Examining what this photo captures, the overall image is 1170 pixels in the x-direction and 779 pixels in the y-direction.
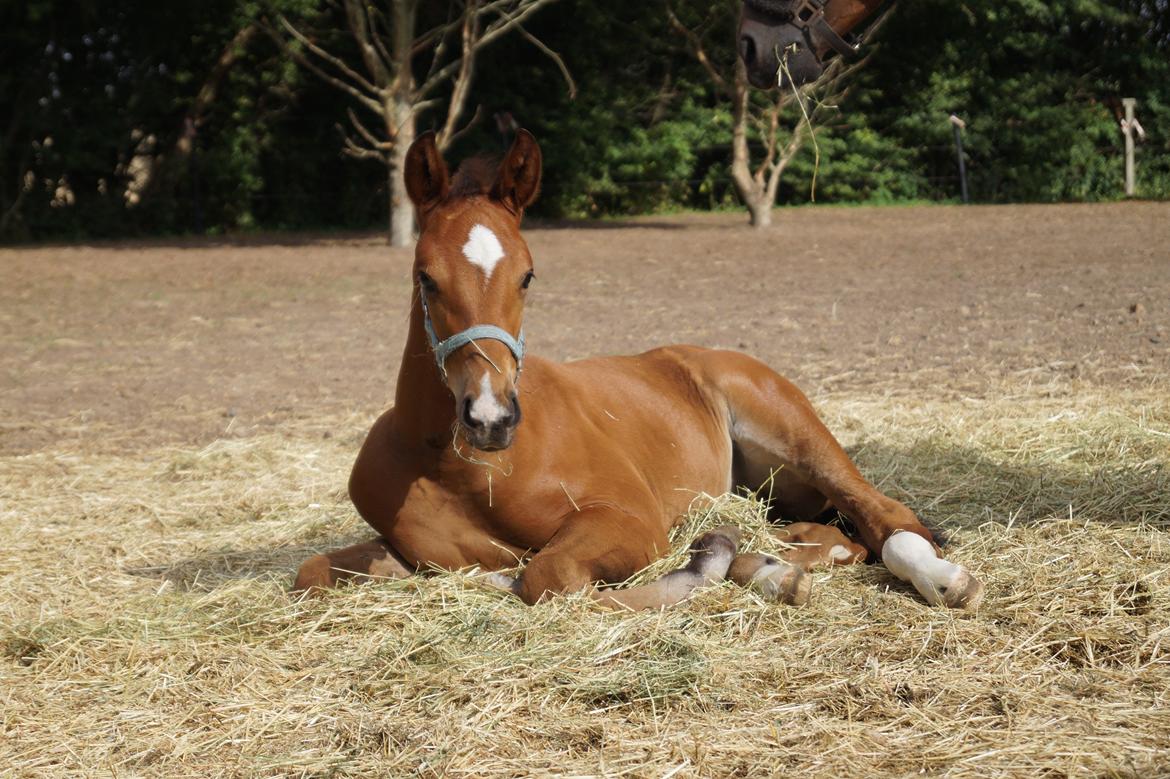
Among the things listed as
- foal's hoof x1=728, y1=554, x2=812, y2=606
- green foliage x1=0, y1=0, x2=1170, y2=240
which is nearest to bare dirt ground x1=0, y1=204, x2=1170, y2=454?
foal's hoof x1=728, y1=554, x2=812, y2=606

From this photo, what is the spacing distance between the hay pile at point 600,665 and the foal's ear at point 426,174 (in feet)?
3.97

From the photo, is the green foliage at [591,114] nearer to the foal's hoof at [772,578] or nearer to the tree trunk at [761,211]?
the tree trunk at [761,211]

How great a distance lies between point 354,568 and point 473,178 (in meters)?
1.34

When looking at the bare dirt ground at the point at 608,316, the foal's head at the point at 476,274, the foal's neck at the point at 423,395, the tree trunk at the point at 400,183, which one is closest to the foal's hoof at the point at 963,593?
the foal's head at the point at 476,274

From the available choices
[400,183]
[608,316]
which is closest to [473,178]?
[608,316]

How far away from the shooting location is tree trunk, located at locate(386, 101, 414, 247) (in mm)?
16797

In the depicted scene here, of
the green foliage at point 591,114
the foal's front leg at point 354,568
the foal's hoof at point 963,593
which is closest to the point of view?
the foal's hoof at point 963,593

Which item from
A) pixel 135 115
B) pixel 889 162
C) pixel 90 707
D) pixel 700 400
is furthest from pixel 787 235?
pixel 90 707

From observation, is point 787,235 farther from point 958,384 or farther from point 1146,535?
point 1146,535

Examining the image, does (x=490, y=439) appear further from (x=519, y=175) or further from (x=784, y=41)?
(x=784, y=41)

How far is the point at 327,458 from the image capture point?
625cm

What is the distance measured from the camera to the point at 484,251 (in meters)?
3.43

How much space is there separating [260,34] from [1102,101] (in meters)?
16.3

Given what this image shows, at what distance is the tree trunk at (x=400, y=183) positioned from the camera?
1680cm
